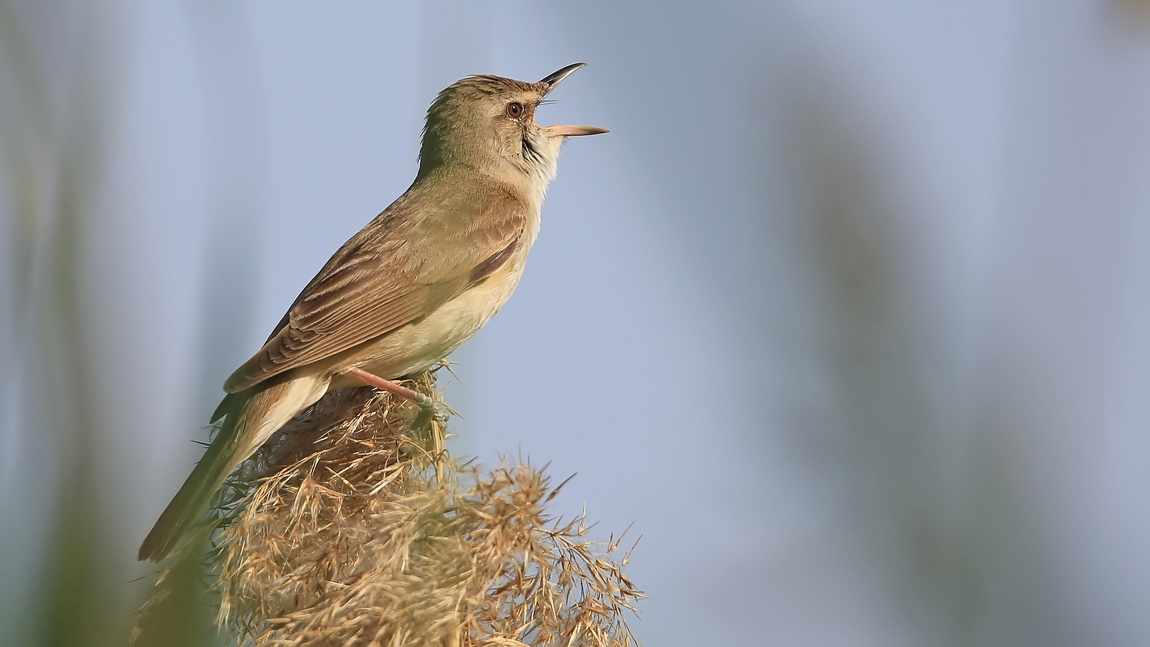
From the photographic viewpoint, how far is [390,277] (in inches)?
156

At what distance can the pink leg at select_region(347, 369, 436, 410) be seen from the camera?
8.85 feet

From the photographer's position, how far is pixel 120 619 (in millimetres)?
670

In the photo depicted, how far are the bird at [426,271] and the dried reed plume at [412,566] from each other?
56 centimetres

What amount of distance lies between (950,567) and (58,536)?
1.97 feet

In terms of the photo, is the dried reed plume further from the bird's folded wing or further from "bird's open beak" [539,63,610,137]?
"bird's open beak" [539,63,610,137]

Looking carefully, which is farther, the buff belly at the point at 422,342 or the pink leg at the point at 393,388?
the buff belly at the point at 422,342

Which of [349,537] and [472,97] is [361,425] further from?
[472,97]

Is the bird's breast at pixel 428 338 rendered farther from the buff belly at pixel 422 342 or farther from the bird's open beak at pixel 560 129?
the bird's open beak at pixel 560 129

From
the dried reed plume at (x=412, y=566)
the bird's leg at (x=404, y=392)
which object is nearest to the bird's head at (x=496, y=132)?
the bird's leg at (x=404, y=392)

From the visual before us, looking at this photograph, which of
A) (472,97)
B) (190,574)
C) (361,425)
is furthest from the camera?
(472,97)

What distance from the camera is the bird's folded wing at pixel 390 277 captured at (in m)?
3.70

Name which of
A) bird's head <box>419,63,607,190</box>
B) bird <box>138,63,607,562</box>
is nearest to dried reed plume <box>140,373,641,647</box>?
A: bird <box>138,63,607,562</box>

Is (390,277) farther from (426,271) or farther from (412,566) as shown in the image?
(412,566)

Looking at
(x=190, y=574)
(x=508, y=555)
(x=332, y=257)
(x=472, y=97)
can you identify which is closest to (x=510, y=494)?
(x=508, y=555)
